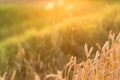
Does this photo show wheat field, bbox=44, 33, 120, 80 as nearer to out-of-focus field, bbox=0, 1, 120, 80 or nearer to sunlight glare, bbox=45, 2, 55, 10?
out-of-focus field, bbox=0, 1, 120, 80

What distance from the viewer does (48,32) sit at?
9.89 ft

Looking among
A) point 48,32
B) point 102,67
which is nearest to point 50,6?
point 48,32

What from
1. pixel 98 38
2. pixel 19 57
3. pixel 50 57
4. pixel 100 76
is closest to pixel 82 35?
pixel 98 38

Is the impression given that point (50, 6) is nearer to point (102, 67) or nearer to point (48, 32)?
point (48, 32)

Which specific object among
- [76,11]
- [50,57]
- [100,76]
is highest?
[76,11]

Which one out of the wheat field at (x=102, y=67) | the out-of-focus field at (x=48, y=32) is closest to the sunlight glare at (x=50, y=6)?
the out-of-focus field at (x=48, y=32)

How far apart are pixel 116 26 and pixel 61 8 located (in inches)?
19.0

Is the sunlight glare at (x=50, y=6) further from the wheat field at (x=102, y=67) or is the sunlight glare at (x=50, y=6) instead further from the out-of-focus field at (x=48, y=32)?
the wheat field at (x=102, y=67)

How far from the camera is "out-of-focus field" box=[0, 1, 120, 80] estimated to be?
273 centimetres

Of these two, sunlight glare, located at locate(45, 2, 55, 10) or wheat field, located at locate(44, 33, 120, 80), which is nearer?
wheat field, located at locate(44, 33, 120, 80)

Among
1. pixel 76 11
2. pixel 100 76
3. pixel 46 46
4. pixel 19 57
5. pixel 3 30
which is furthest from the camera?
pixel 76 11

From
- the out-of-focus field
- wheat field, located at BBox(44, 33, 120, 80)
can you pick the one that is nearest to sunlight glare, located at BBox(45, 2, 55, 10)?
the out-of-focus field

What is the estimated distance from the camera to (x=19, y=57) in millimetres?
2707

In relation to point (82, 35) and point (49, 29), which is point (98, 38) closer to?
point (82, 35)
